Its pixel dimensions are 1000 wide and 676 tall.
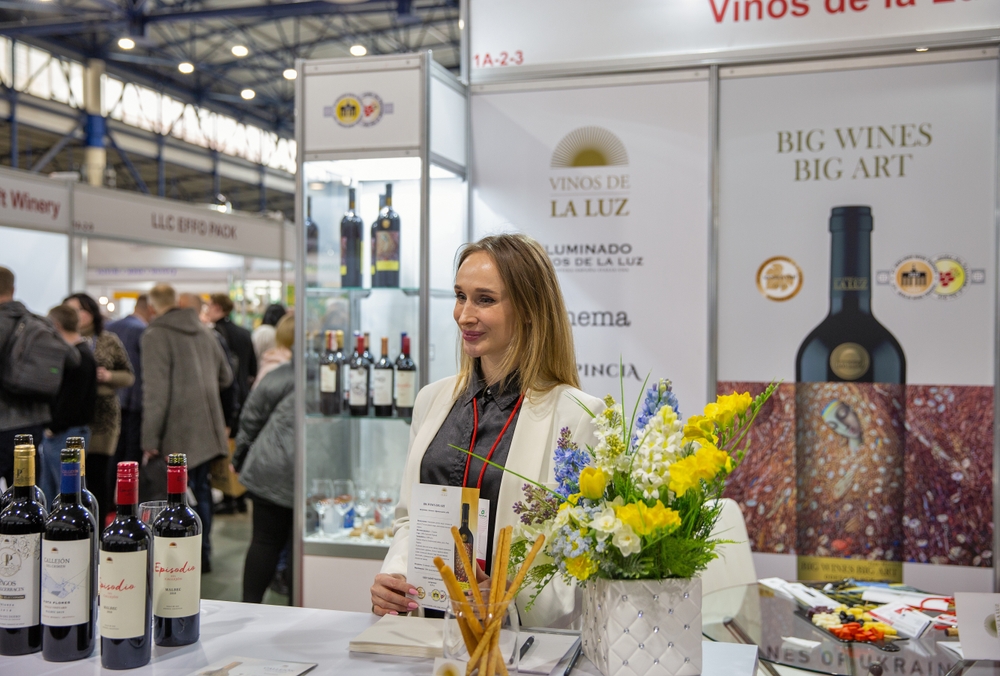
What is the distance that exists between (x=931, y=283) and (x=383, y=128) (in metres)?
2.08

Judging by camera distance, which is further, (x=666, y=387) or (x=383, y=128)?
(x=383, y=128)

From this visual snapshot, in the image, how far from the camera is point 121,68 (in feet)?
42.8

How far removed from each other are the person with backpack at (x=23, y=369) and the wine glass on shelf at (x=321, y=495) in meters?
1.61

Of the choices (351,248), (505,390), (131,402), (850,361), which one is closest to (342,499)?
(351,248)

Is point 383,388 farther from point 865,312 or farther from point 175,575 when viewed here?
point 175,575

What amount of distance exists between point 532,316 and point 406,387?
149 centimetres

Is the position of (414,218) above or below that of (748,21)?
below

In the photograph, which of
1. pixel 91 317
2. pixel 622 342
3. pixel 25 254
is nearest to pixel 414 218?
pixel 622 342

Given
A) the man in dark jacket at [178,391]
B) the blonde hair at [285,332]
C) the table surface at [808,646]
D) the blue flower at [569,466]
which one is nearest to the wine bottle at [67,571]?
the blue flower at [569,466]

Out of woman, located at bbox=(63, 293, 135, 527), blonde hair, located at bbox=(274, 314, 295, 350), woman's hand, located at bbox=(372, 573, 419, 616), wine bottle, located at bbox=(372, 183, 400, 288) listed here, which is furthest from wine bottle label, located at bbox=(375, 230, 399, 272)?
woman, located at bbox=(63, 293, 135, 527)

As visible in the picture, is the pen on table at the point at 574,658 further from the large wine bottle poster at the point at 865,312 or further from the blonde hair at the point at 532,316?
the large wine bottle poster at the point at 865,312

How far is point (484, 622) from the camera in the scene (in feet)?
3.76

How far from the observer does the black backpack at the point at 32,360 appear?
4.11 meters

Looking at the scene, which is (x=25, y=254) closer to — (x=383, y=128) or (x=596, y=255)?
(x=383, y=128)
